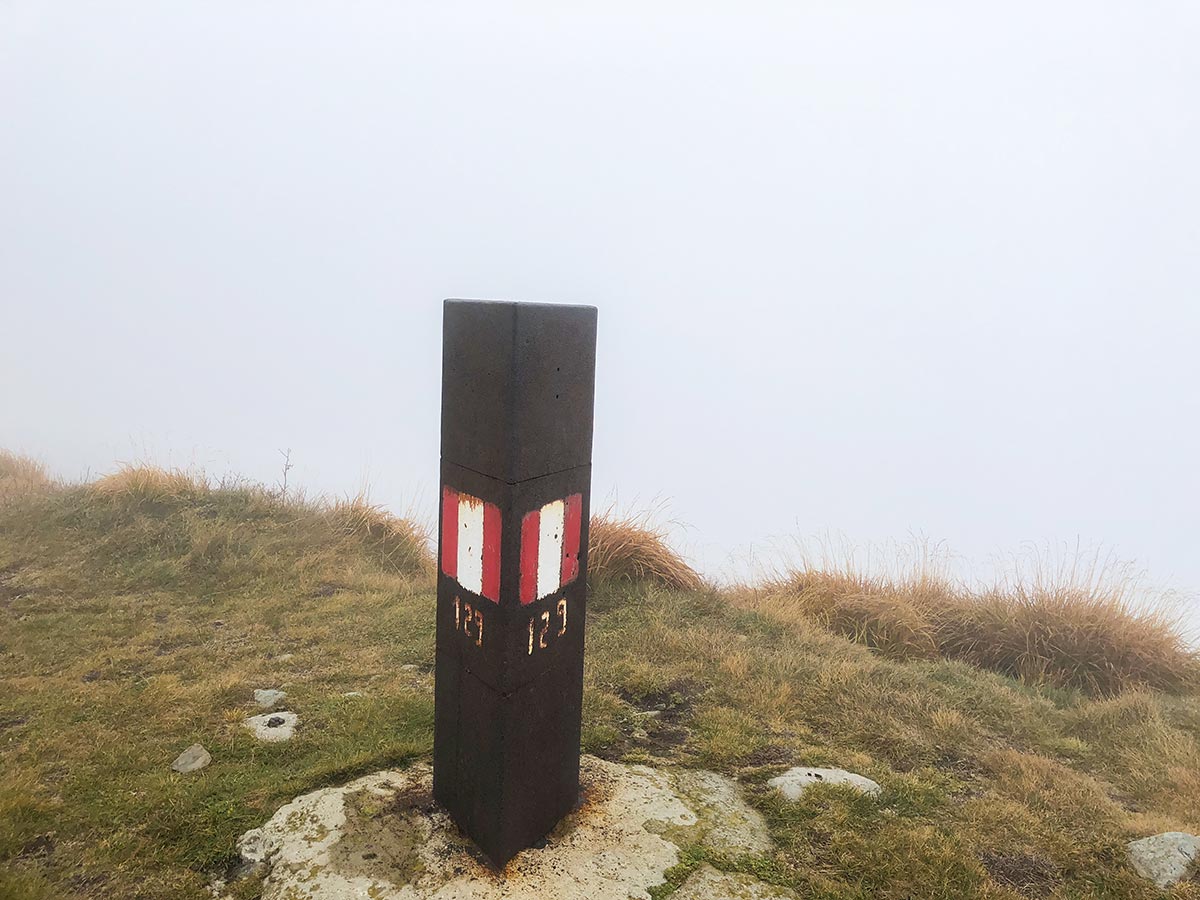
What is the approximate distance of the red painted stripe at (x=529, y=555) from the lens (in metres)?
2.38

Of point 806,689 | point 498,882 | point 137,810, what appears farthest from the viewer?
point 806,689

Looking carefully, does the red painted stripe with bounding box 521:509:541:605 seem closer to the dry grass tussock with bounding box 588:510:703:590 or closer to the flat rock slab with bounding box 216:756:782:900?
the flat rock slab with bounding box 216:756:782:900

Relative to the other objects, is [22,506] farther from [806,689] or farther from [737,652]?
[806,689]

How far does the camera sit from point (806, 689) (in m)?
4.23

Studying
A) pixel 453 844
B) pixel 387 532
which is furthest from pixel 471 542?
pixel 387 532

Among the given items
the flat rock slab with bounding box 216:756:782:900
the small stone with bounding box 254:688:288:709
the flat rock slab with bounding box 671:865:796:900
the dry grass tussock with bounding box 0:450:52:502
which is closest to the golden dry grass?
the dry grass tussock with bounding box 0:450:52:502

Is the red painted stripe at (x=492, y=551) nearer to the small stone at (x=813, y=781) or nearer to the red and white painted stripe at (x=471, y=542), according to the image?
the red and white painted stripe at (x=471, y=542)

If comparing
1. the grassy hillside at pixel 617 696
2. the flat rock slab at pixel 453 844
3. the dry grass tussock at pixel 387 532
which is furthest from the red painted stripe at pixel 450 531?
the dry grass tussock at pixel 387 532

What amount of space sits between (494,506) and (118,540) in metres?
5.38

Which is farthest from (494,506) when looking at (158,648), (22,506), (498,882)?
(22,506)

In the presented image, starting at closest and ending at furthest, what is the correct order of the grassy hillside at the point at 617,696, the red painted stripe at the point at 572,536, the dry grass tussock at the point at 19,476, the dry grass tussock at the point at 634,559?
the red painted stripe at the point at 572,536
the grassy hillside at the point at 617,696
the dry grass tussock at the point at 634,559
the dry grass tussock at the point at 19,476

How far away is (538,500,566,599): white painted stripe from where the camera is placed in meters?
2.46

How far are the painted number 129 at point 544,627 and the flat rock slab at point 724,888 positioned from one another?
933 mm

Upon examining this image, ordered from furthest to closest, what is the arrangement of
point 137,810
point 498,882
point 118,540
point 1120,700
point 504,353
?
point 118,540
point 1120,700
point 137,810
point 498,882
point 504,353
